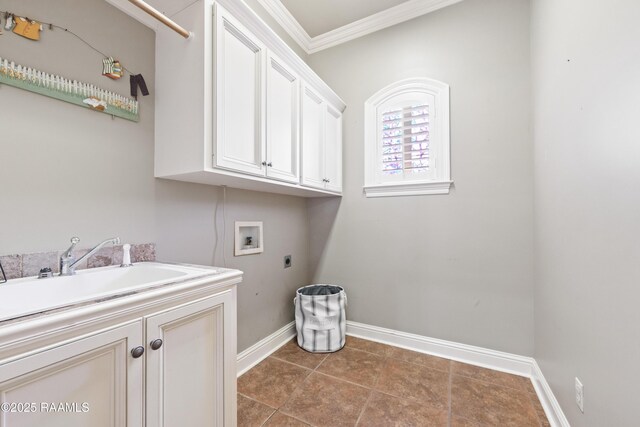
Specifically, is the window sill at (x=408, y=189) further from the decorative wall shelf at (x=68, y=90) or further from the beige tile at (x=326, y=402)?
the decorative wall shelf at (x=68, y=90)

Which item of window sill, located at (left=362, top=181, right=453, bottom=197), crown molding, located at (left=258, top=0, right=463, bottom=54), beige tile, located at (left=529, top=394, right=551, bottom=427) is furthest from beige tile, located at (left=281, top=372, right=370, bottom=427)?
crown molding, located at (left=258, top=0, right=463, bottom=54)

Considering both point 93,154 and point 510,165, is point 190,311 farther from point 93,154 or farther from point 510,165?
point 510,165

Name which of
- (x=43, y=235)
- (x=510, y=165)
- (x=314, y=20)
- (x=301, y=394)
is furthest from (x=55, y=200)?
(x=510, y=165)

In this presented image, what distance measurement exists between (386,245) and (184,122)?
1818 mm

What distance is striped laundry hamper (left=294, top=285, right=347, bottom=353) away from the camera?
2189mm

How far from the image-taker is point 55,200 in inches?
43.8

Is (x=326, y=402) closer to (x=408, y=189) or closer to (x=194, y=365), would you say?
(x=194, y=365)

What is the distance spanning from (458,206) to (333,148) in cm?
118

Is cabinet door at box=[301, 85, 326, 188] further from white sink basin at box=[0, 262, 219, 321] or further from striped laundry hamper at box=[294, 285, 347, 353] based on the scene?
white sink basin at box=[0, 262, 219, 321]

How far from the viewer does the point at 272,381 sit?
70.6 inches

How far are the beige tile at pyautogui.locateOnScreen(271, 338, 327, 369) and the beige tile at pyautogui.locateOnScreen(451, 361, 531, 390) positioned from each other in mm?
1014

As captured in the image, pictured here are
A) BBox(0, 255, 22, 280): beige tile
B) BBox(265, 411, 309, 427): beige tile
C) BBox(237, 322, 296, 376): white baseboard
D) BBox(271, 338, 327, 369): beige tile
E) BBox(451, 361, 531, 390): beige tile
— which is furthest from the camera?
BBox(271, 338, 327, 369): beige tile

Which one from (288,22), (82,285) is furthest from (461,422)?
(288,22)

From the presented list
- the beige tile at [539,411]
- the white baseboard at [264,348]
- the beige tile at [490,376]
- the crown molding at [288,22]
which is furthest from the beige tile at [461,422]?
the crown molding at [288,22]
